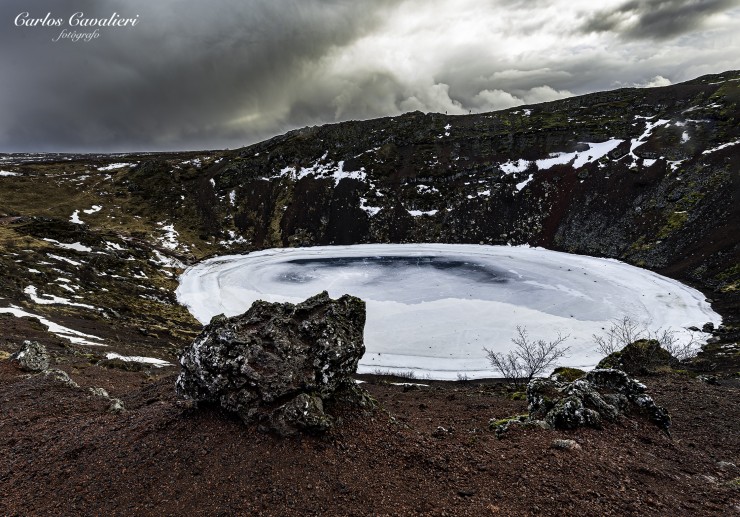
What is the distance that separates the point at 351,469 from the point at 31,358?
59.4 feet

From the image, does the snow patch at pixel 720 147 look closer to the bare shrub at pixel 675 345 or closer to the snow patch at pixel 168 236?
the bare shrub at pixel 675 345

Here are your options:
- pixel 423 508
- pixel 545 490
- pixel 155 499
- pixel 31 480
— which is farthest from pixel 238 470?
pixel 545 490

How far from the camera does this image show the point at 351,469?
844cm

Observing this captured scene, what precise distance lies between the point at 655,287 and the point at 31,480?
63453 mm

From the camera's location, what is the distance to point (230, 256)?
83.5 metres

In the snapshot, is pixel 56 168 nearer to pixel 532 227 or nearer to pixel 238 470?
pixel 532 227

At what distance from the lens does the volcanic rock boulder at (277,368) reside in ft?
30.4

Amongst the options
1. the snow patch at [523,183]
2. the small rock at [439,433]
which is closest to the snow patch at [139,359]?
the small rock at [439,433]

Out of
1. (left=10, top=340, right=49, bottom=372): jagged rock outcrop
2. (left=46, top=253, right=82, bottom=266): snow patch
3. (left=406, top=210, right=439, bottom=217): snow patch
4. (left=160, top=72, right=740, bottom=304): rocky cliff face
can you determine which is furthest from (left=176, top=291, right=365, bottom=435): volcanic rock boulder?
(left=406, top=210, right=439, bottom=217): snow patch

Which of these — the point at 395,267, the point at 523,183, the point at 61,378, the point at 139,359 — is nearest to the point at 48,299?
the point at 139,359

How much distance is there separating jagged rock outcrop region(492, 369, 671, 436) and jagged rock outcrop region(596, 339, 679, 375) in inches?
402

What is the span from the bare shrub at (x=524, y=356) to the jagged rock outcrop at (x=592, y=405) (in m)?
16.9

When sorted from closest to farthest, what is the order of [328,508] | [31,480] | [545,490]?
[328,508]
[545,490]
[31,480]

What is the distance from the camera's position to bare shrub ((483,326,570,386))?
30.4 metres
